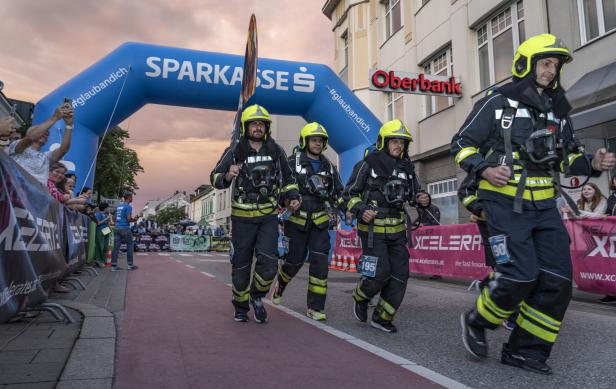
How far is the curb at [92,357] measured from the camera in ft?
9.04

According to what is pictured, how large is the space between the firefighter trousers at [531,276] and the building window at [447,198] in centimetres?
1309

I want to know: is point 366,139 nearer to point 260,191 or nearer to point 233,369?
point 260,191

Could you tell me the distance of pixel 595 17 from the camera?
11.0m

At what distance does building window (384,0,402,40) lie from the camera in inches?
799

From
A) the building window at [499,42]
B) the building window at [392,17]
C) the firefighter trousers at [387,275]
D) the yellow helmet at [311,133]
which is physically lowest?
the firefighter trousers at [387,275]

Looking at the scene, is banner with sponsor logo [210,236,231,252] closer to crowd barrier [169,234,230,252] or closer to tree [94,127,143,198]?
crowd barrier [169,234,230,252]

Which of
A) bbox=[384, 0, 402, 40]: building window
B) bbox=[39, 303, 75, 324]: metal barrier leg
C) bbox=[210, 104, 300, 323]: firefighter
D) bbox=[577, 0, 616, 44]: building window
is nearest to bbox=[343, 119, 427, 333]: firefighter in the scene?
bbox=[210, 104, 300, 323]: firefighter

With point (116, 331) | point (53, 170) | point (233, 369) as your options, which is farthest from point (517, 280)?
point (53, 170)

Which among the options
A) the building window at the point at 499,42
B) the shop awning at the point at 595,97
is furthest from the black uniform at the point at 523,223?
the building window at the point at 499,42

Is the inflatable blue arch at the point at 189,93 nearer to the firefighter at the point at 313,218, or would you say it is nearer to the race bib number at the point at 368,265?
the firefighter at the point at 313,218

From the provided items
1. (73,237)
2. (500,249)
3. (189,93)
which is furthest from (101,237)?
(500,249)

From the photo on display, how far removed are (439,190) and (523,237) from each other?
48.0 feet

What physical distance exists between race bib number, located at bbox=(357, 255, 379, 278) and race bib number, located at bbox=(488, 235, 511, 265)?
1517 mm

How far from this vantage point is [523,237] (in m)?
3.18
